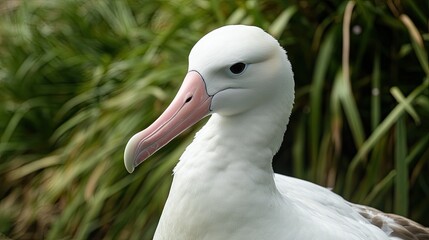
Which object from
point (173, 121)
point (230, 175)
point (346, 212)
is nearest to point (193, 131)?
point (346, 212)

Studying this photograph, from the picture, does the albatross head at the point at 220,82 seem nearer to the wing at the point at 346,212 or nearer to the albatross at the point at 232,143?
the albatross at the point at 232,143

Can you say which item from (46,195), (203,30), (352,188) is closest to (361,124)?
(352,188)

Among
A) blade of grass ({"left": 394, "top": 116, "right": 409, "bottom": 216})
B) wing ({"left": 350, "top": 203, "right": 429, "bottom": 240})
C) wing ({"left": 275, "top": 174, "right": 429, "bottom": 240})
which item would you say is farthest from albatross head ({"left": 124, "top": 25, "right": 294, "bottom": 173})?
blade of grass ({"left": 394, "top": 116, "right": 409, "bottom": 216})

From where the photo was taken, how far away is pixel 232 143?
2221mm

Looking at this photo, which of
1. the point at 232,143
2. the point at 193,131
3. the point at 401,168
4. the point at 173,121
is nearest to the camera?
the point at 173,121

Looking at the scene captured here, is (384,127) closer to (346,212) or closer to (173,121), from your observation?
(346,212)

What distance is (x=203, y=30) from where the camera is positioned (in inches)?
144

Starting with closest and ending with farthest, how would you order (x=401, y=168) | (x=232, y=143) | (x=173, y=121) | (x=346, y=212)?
(x=173, y=121)
(x=232, y=143)
(x=346, y=212)
(x=401, y=168)

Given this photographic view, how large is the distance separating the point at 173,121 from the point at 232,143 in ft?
0.64

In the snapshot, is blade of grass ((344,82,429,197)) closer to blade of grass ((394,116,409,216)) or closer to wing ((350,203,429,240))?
blade of grass ((394,116,409,216))

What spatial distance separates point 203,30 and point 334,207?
1295 mm

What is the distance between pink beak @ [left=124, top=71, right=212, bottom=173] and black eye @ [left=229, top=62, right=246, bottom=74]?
0.08m

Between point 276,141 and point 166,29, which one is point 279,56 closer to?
point 276,141

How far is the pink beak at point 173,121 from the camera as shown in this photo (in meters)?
2.07
